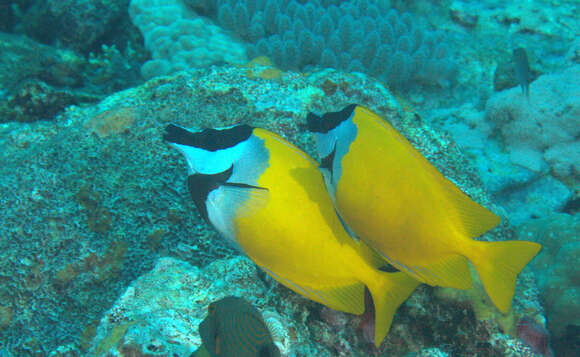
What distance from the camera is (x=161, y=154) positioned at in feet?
7.57

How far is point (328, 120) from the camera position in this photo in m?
1.23

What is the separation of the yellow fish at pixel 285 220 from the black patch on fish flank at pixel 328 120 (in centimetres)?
13

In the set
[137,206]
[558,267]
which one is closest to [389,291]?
[137,206]

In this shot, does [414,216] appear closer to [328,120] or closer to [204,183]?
[328,120]

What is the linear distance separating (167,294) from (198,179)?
0.63m

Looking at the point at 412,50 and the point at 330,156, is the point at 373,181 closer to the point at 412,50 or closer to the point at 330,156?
the point at 330,156

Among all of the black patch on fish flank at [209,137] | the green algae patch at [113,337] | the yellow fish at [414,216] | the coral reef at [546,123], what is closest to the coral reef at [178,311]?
the green algae patch at [113,337]

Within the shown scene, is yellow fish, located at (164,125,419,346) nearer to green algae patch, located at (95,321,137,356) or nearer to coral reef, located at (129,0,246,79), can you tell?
green algae patch, located at (95,321,137,356)

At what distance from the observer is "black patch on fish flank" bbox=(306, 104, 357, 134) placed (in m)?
1.21

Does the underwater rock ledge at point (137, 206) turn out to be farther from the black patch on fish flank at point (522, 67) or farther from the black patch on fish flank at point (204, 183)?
the black patch on fish flank at point (522, 67)

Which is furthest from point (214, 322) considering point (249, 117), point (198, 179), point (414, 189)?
point (249, 117)

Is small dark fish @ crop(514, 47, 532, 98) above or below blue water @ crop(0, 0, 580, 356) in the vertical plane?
above

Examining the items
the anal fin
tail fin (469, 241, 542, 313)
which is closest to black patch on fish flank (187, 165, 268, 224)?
the anal fin

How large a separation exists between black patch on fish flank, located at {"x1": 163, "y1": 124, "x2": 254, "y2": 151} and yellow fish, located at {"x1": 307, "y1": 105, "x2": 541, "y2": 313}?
1.23 feet
